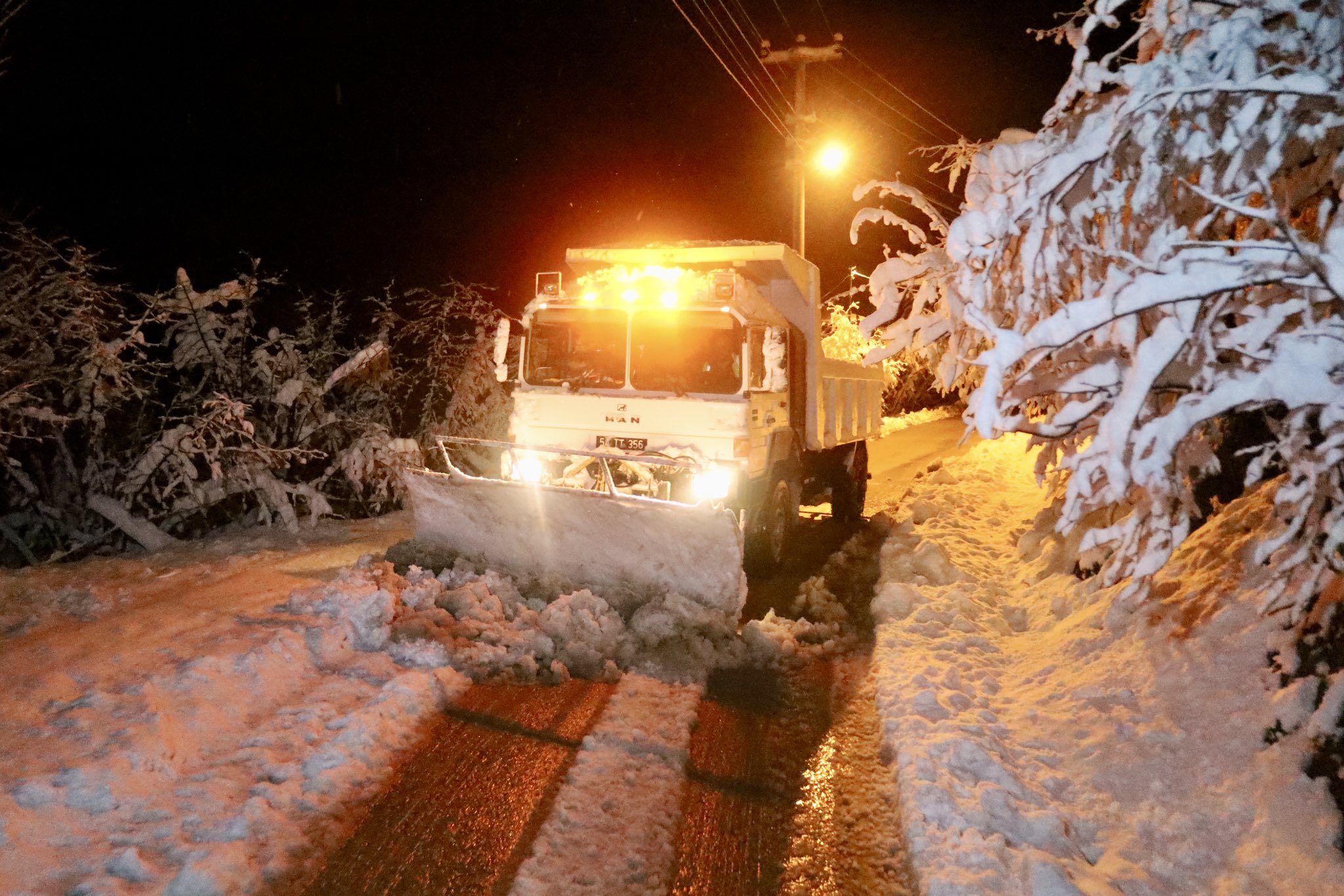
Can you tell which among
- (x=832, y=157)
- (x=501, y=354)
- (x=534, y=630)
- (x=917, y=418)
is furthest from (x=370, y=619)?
(x=917, y=418)

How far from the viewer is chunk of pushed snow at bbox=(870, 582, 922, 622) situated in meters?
6.82

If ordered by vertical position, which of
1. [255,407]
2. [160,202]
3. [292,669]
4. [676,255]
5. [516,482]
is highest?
[160,202]

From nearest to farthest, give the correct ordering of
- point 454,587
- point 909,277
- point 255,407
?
point 909,277 → point 454,587 → point 255,407

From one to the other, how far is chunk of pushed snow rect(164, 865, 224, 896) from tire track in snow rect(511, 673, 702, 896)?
1.16 meters

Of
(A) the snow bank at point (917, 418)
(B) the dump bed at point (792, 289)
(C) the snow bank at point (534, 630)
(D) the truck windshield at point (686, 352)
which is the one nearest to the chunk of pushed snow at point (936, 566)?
(C) the snow bank at point (534, 630)

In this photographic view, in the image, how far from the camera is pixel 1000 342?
117 inches

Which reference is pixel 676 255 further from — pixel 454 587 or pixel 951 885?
pixel 951 885

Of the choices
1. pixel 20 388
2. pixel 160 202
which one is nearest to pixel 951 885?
pixel 20 388

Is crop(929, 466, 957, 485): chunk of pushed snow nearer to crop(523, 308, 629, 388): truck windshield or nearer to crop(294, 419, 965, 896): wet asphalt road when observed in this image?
crop(523, 308, 629, 388): truck windshield

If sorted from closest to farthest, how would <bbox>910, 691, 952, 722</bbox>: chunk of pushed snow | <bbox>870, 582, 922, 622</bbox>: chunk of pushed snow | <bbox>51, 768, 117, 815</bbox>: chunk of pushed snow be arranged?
<bbox>51, 768, 117, 815</bbox>: chunk of pushed snow < <bbox>910, 691, 952, 722</bbox>: chunk of pushed snow < <bbox>870, 582, 922, 622</bbox>: chunk of pushed snow

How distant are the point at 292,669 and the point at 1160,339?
4.90 m

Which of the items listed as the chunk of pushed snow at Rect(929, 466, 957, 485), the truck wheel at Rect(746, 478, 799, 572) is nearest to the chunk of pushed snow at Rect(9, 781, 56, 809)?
the truck wheel at Rect(746, 478, 799, 572)

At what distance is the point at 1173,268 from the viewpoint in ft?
9.65

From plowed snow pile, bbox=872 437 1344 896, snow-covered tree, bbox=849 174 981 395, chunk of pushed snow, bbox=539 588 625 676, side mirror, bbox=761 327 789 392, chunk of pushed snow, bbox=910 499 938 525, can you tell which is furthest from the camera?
chunk of pushed snow, bbox=910 499 938 525
